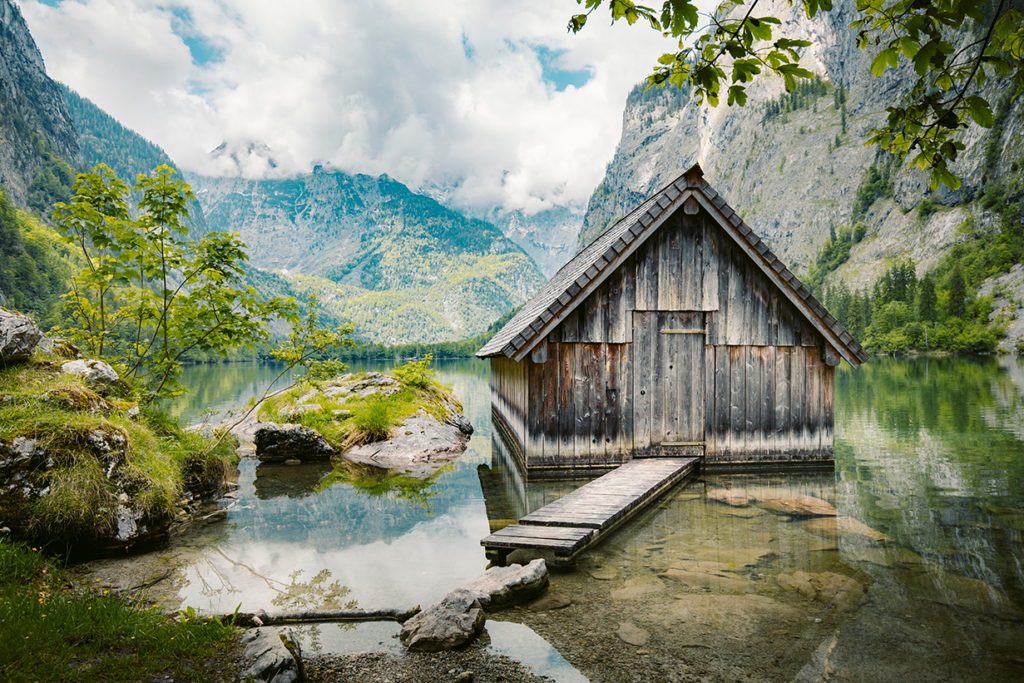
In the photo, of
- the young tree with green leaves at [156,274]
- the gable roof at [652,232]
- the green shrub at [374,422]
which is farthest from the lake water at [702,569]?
the young tree with green leaves at [156,274]

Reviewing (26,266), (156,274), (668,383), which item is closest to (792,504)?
(668,383)

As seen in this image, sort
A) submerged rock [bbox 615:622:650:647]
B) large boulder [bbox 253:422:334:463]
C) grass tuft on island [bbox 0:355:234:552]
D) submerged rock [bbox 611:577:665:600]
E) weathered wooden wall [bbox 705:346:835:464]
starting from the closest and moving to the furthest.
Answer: submerged rock [bbox 615:622:650:647] → submerged rock [bbox 611:577:665:600] → grass tuft on island [bbox 0:355:234:552] → weathered wooden wall [bbox 705:346:835:464] → large boulder [bbox 253:422:334:463]

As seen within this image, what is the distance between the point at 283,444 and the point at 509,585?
11.0 meters

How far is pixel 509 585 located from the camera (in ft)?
19.5

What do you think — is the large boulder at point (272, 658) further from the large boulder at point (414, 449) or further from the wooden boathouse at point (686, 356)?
the large boulder at point (414, 449)

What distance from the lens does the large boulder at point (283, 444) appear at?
592 inches

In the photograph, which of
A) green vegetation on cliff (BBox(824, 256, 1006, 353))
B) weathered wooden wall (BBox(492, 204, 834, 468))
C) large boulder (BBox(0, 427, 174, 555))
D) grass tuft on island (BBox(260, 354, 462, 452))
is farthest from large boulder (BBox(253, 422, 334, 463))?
green vegetation on cliff (BBox(824, 256, 1006, 353))

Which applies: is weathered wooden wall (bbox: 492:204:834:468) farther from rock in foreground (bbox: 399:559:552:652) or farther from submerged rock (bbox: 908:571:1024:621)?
submerged rock (bbox: 908:571:1024:621)

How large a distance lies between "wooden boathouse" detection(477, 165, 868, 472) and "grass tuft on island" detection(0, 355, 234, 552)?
6.81 metres

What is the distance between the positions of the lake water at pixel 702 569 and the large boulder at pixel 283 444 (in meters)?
2.01

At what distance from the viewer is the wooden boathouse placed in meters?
11.8

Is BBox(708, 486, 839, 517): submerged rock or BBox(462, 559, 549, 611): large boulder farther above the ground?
BBox(462, 559, 549, 611): large boulder

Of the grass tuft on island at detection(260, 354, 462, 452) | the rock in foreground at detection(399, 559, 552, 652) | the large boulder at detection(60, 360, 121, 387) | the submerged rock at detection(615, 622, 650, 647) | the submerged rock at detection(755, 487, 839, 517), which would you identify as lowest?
the submerged rock at detection(615, 622, 650, 647)

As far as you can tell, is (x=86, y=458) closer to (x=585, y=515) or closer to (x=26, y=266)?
(x=585, y=515)
